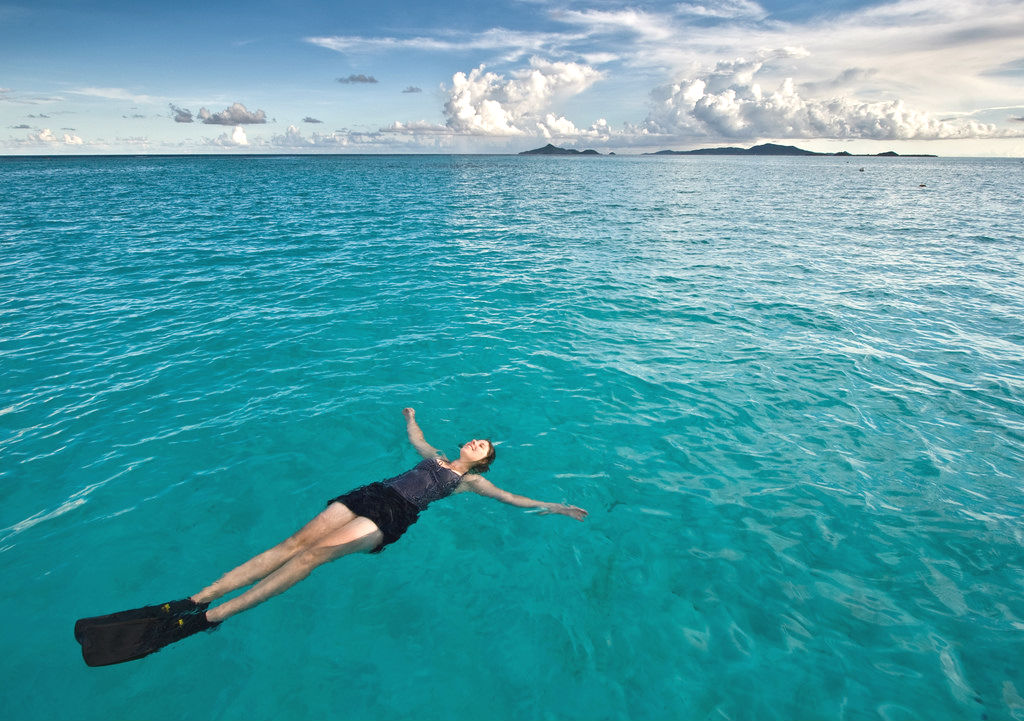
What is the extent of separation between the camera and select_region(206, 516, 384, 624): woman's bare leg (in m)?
6.10

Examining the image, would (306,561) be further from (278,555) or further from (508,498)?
(508,498)

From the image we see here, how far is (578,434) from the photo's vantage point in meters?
10.6

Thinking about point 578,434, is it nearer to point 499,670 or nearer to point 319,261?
point 499,670

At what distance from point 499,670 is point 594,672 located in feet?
4.16

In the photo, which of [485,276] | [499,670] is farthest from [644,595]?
[485,276]

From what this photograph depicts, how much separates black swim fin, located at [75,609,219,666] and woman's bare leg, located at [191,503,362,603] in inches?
12.5

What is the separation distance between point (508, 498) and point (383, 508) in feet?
7.57

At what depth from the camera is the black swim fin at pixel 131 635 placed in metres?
5.56

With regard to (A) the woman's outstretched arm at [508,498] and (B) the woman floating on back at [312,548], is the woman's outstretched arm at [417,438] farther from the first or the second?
(A) the woman's outstretched arm at [508,498]

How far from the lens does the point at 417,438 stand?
9891 millimetres

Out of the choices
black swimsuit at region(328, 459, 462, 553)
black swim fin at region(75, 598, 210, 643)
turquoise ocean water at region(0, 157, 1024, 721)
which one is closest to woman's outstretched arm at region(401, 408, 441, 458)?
turquoise ocean water at region(0, 157, 1024, 721)

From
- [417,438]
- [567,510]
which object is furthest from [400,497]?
[567,510]

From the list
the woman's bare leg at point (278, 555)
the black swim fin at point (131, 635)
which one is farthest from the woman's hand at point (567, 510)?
the black swim fin at point (131, 635)

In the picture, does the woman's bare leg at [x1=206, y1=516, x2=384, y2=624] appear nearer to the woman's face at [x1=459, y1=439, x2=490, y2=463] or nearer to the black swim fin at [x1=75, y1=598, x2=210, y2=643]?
the black swim fin at [x1=75, y1=598, x2=210, y2=643]
